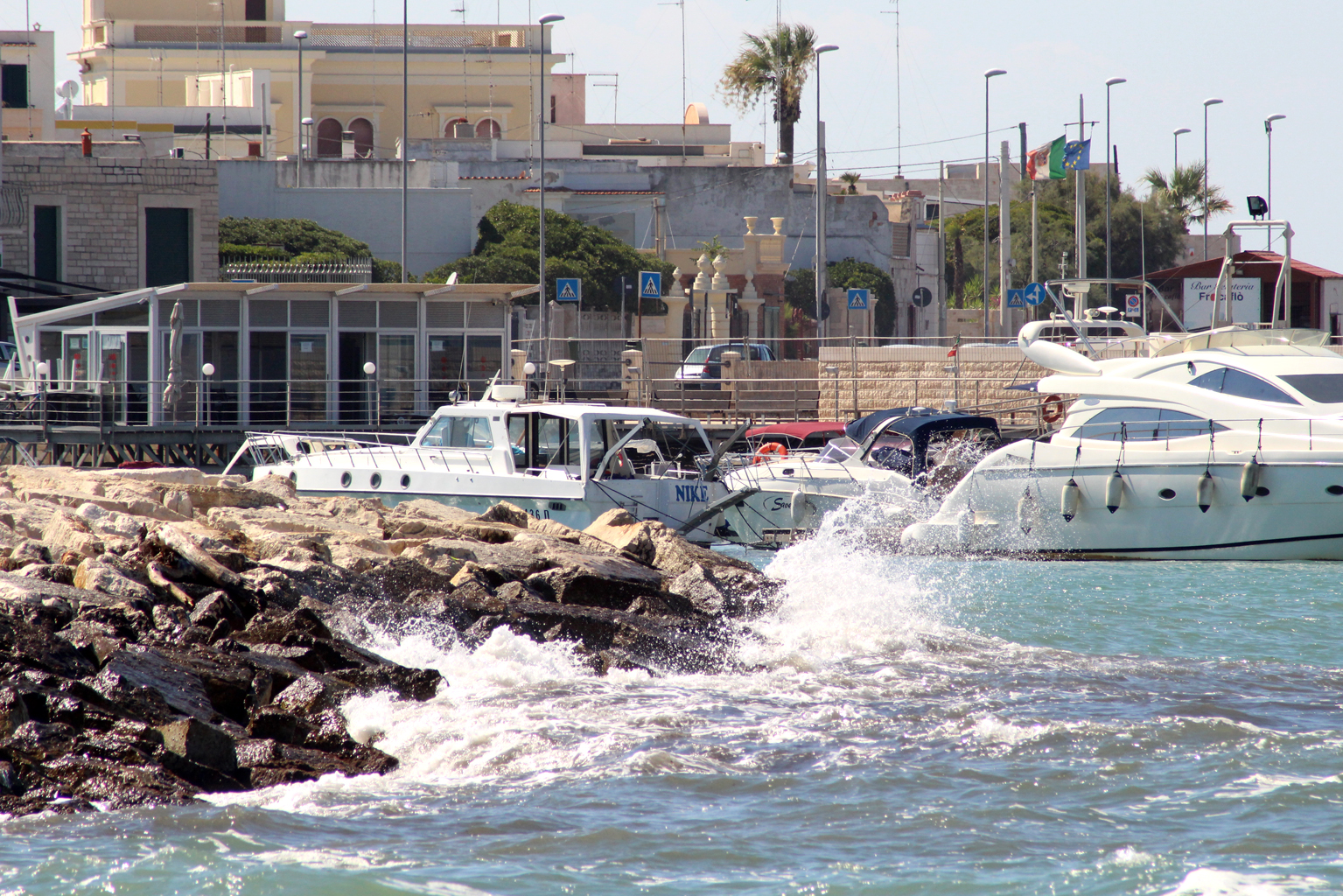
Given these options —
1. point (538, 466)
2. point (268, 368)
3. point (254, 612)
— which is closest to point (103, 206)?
point (268, 368)

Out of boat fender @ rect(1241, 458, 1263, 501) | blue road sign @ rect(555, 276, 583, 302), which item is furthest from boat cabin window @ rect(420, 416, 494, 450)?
blue road sign @ rect(555, 276, 583, 302)

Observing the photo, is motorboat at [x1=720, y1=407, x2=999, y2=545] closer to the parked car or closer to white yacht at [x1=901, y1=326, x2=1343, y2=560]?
white yacht at [x1=901, y1=326, x2=1343, y2=560]

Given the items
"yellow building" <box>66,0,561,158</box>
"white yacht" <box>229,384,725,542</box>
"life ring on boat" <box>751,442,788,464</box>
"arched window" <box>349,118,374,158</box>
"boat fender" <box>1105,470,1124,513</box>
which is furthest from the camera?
"arched window" <box>349,118,374,158</box>

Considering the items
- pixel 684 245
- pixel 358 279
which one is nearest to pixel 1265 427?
→ pixel 358 279

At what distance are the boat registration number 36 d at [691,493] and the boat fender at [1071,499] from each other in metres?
4.55

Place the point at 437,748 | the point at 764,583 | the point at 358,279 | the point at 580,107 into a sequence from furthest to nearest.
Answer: the point at 580,107
the point at 358,279
the point at 764,583
the point at 437,748

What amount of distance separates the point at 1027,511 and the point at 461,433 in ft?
24.0

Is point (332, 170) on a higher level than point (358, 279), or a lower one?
higher

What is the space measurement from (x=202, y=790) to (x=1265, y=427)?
14718mm

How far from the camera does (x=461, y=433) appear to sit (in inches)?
757

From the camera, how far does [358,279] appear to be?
120 ft

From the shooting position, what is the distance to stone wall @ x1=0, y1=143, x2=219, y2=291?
37.4 meters

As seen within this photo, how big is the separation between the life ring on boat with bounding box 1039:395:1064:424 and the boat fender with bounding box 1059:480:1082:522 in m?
7.95

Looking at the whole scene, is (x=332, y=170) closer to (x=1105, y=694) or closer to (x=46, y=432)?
(x=46, y=432)
